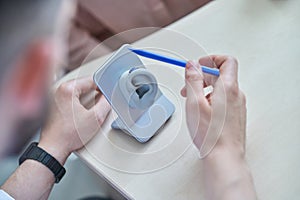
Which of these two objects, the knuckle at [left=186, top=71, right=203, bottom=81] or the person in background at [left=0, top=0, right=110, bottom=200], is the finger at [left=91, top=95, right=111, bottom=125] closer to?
the knuckle at [left=186, top=71, right=203, bottom=81]

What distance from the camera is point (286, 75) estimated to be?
73cm

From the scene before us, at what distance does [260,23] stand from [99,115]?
1.29ft

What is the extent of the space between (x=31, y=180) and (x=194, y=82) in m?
0.33

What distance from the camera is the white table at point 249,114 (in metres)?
0.62

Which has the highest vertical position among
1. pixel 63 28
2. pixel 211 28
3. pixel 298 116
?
pixel 63 28

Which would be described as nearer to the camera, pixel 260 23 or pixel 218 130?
pixel 218 130

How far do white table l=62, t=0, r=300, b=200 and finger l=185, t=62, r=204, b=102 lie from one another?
0.23 ft

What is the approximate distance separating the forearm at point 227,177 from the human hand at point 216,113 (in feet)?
0.04

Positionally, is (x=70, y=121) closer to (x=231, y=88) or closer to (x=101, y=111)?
(x=101, y=111)

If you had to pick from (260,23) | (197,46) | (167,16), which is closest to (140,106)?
(197,46)

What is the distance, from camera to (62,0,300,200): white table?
0.62m

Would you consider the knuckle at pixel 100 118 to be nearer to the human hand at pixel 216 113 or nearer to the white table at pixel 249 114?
the white table at pixel 249 114

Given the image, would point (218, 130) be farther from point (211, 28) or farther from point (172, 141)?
point (211, 28)

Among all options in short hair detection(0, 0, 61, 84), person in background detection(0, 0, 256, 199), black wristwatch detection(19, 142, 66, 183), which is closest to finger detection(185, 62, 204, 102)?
person in background detection(0, 0, 256, 199)
